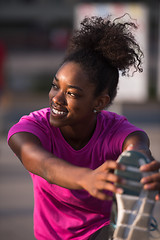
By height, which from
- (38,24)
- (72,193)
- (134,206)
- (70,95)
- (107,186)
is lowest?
(38,24)

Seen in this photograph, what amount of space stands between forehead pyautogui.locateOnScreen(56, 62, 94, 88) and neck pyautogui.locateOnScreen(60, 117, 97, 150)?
0.72 ft

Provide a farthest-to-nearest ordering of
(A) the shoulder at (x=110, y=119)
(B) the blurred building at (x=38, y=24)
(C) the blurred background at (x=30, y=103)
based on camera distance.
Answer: (B) the blurred building at (x=38, y=24), (C) the blurred background at (x=30, y=103), (A) the shoulder at (x=110, y=119)

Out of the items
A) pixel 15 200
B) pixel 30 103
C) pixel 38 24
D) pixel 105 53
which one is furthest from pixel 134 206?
pixel 38 24

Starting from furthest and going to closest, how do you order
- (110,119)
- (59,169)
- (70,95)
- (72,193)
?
(110,119), (72,193), (70,95), (59,169)

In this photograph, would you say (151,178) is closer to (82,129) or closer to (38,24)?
(82,129)

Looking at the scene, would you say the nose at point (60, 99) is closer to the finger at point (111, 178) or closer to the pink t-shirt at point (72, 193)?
the pink t-shirt at point (72, 193)

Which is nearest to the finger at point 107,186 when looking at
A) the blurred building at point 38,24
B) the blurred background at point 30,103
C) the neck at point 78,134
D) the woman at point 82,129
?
the woman at point 82,129

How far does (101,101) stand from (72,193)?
44cm

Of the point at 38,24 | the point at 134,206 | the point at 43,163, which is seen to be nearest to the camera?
the point at 134,206

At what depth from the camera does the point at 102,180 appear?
1.59m

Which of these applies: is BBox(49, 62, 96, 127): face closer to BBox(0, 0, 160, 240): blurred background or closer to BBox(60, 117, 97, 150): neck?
BBox(60, 117, 97, 150): neck

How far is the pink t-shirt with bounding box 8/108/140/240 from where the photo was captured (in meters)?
2.38

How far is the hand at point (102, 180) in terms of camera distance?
158 cm

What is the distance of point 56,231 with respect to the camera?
8.09 feet
